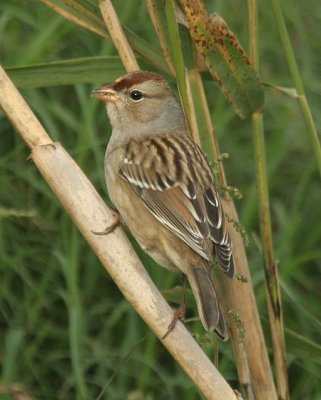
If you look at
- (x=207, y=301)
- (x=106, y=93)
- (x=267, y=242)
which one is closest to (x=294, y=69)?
(x=267, y=242)

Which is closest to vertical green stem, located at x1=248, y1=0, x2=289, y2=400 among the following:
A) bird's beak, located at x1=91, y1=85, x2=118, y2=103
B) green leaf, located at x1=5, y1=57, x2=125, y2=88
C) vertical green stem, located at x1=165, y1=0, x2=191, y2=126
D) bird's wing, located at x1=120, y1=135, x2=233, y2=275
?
bird's wing, located at x1=120, y1=135, x2=233, y2=275

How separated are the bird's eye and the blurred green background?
0.75m

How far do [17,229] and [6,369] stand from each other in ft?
2.20

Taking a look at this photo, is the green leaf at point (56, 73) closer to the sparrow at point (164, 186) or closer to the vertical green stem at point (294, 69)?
the sparrow at point (164, 186)

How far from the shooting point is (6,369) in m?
4.03

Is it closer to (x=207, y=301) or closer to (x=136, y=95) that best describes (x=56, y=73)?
(x=136, y=95)

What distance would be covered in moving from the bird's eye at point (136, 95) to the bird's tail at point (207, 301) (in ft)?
2.34

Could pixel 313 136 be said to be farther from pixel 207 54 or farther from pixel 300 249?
pixel 300 249

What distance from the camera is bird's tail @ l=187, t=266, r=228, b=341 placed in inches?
115

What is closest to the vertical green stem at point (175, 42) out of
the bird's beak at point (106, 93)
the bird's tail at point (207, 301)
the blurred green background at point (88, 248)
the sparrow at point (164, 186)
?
the sparrow at point (164, 186)

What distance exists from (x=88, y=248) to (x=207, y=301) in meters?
1.51

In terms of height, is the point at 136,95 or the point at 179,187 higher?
the point at 136,95

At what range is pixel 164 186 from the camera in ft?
11.4

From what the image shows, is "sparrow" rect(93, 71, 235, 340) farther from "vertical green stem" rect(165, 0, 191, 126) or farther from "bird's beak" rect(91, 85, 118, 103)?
"vertical green stem" rect(165, 0, 191, 126)
